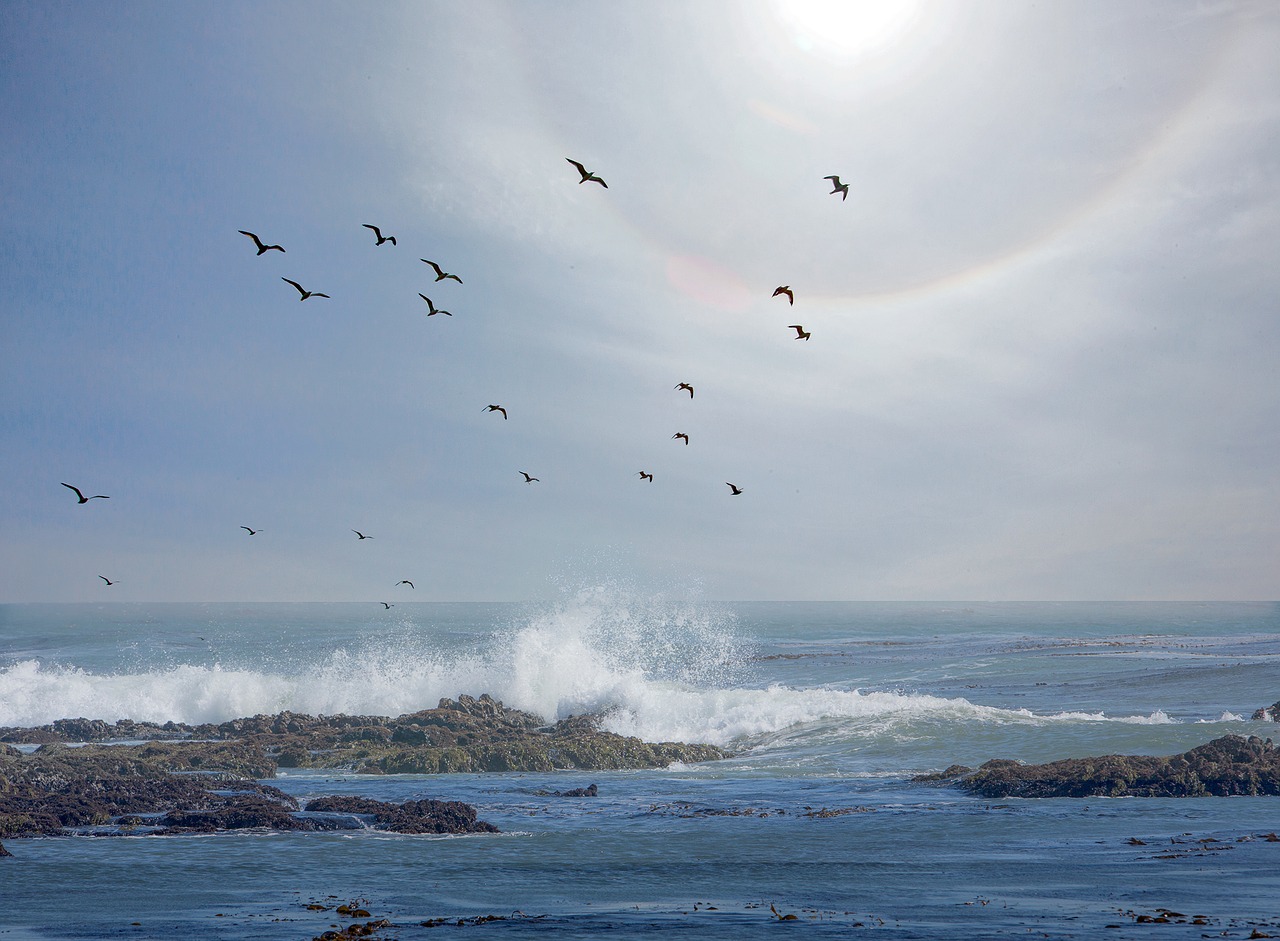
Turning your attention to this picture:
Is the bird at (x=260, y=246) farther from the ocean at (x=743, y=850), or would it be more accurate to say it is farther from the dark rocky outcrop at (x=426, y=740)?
the dark rocky outcrop at (x=426, y=740)

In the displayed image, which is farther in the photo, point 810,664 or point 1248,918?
point 810,664

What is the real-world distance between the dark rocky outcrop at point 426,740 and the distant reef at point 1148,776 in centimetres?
1322

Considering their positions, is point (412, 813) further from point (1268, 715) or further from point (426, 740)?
point (1268, 715)

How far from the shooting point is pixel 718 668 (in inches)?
3755

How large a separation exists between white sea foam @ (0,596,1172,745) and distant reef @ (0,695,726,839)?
556 centimetres

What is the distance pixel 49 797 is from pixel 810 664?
76.3m

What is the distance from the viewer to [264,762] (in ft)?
117

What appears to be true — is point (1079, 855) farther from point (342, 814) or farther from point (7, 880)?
point (7, 880)

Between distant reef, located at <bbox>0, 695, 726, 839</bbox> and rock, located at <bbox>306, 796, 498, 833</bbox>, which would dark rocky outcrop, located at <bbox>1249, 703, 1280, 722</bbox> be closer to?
distant reef, located at <bbox>0, 695, 726, 839</bbox>

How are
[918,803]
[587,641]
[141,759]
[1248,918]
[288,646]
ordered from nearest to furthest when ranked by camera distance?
[1248,918] → [918,803] → [141,759] → [587,641] → [288,646]

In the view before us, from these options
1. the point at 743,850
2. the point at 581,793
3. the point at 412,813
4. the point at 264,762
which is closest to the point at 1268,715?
the point at 581,793

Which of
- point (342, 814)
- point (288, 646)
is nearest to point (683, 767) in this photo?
point (342, 814)

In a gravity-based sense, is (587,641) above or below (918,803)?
above

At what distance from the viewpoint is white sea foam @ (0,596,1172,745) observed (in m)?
47.3
